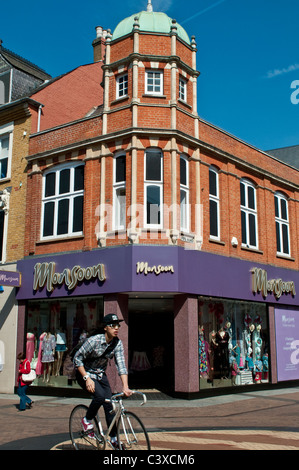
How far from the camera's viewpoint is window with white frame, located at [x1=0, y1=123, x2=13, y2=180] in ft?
63.1

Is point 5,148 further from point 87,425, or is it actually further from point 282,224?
point 87,425

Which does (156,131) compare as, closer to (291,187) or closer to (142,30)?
(142,30)

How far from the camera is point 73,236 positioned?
53.9 feet

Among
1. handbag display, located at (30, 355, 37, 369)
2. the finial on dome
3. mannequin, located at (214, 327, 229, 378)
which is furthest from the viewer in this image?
the finial on dome

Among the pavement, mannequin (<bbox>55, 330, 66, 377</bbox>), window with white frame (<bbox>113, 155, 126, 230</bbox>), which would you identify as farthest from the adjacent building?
window with white frame (<bbox>113, 155, 126, 230</bbox>)

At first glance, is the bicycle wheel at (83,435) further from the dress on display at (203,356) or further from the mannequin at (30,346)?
the mannequin at (30,346)

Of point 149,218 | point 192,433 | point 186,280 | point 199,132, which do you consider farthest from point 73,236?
point 192,433

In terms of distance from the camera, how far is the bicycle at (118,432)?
591 centimetres

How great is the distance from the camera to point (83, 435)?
6633 millimetres

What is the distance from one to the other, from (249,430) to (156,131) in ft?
31.0

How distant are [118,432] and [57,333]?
10.9m

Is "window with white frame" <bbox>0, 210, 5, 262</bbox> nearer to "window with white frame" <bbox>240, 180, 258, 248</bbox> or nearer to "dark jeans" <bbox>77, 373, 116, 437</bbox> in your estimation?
"window with white frame" <bbox>240, 180, 258, 248</bbox>

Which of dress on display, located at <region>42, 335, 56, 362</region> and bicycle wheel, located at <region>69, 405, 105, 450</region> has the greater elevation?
dress on display, located at <region>42, 335, 56, 362</region>

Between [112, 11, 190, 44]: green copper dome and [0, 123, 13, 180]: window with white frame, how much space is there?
18.0ft
